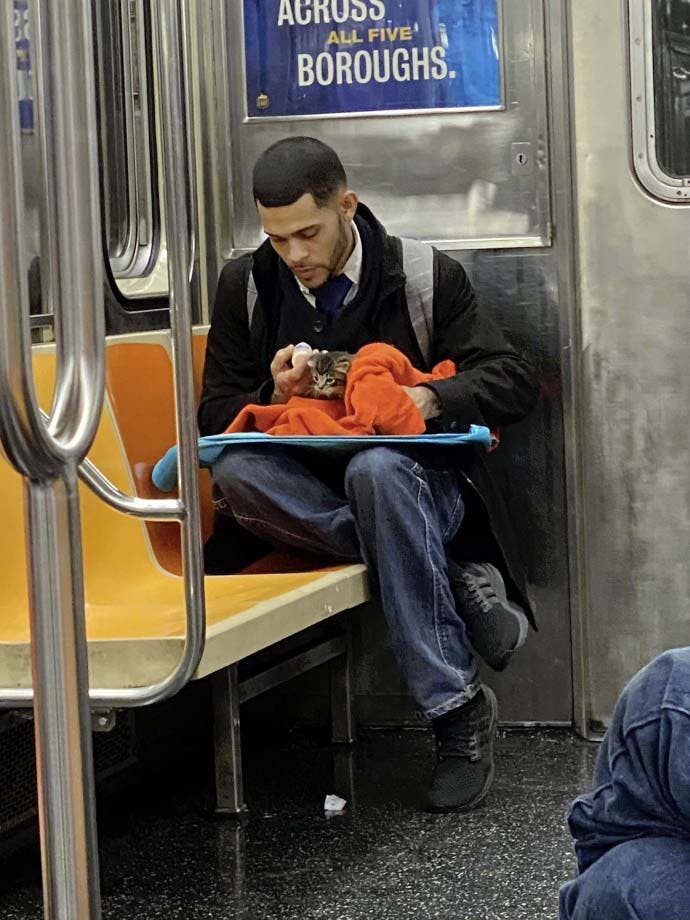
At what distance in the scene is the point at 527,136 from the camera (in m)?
3.91

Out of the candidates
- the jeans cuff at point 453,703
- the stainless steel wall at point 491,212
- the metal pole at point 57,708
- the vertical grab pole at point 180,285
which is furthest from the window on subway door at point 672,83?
the metal pole at point 57,708

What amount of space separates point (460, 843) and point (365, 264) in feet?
4.40

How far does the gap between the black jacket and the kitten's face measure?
0.51 feet

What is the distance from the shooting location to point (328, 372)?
3527 mm

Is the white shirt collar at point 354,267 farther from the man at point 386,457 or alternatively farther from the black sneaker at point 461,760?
the black sneaker at point 461,760

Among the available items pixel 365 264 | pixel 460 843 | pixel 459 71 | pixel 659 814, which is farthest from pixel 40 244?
pixel 659 814

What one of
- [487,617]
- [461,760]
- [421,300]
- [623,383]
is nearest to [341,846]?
[461,760]

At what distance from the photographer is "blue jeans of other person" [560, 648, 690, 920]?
5.18ft

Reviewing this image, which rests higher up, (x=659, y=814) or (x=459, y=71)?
(x=459, y=71)

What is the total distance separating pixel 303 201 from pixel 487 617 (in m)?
1.00

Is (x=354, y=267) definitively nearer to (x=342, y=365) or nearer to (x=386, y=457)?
(x=342, y=365)

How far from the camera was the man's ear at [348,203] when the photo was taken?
3631 millimetres

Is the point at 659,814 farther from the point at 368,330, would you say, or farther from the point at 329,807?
the point at 368,330

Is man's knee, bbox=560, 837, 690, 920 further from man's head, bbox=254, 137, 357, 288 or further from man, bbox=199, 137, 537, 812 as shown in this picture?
man's head, bbox=254, 137, 357, 288
